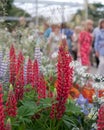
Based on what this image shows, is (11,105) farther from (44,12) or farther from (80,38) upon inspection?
(80,38)

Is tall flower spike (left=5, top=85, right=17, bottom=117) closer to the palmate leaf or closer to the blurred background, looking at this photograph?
the palmate leaf

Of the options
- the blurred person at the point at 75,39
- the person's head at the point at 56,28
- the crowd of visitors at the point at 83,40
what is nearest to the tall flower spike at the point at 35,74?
the crowd of visitors at the point at 83,40

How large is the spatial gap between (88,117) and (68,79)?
1.87 ft

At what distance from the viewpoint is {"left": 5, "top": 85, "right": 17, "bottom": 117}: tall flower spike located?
260 cm

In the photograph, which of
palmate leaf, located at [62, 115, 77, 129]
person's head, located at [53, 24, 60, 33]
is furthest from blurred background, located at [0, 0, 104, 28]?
palmate leaf, located at [62, 115, 77, 129]

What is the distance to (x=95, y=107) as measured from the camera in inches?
130

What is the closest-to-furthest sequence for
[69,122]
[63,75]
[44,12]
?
[63,75], [69,122], [44,12]

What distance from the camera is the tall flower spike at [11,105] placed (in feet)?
8.53

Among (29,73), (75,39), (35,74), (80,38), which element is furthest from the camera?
(75,39)

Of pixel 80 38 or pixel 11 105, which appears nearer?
pixel 11 105

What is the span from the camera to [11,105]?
8.57 feet

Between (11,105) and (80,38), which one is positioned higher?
(80,38)

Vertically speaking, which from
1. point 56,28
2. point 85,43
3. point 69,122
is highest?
point 56,28

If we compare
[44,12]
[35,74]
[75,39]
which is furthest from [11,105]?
[75,39]
